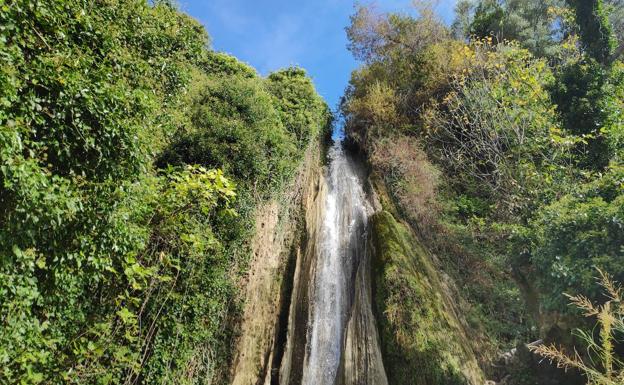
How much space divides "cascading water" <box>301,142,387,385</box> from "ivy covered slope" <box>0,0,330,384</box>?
311cm

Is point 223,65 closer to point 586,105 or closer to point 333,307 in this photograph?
point 333,307

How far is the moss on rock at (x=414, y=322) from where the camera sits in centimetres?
840

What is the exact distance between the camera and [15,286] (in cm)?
351

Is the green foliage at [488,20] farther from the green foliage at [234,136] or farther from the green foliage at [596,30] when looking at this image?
the green foliage at [234,136]

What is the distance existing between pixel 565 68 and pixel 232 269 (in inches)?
486

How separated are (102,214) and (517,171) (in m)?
11.1

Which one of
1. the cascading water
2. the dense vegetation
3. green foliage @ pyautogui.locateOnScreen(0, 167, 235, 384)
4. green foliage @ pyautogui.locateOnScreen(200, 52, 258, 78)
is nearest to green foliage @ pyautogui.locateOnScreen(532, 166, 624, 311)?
the dense vegetation

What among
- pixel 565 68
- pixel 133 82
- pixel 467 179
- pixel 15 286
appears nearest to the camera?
pixel 15 286

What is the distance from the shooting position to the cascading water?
9.29 meters

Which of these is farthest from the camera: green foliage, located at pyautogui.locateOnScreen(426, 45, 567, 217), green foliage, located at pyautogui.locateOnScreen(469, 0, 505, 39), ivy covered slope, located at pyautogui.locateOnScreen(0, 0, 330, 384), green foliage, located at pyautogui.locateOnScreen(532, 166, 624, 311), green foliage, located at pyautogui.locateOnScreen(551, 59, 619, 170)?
green foliage, located at pyautogui.locateOnScreen(469, 0, 505, 39)

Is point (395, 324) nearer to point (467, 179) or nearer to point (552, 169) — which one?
point (552, 169)

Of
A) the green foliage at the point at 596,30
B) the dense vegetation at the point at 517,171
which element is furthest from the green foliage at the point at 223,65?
the green foliage at the point at 596,30

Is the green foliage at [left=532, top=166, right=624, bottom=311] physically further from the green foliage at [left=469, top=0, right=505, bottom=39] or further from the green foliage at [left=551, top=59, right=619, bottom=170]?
the green foliage at [left=469, top=0, right=505, bottom=39]

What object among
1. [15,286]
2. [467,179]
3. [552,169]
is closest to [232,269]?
[15,286]
